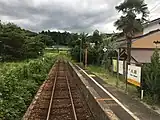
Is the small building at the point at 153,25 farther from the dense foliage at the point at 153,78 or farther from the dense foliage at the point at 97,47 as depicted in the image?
the dense foliage at the point at 153,78

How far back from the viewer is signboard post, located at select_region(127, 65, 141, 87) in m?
13.8

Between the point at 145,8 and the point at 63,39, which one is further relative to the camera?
the point at 63,39

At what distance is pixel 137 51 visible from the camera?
Result: 96.9 ft

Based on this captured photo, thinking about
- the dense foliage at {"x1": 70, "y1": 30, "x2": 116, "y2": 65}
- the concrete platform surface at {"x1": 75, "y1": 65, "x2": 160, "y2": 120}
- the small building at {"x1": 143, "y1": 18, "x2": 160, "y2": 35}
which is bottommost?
the concrete platform surface at {"x1": 75, "y1": 65, "x2": 160, "y2": 120}

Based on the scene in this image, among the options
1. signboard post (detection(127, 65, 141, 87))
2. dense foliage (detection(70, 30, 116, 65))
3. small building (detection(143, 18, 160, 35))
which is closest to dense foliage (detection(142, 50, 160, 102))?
signboard post (detection(127, 65, 141, 87))

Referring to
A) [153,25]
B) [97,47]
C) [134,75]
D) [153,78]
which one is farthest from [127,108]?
[97,47]

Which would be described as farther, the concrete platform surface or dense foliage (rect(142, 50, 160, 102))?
dense foliage (rect(142, 50, 160, 102))

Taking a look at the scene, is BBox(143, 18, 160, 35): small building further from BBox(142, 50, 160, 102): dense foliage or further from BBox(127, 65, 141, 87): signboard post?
BBox(142, 50, 160, 102): dense foliage

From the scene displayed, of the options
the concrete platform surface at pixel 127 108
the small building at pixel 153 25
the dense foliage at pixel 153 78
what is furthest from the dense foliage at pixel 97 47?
the dense foliage at pixel 153 78

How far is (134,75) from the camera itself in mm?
14547

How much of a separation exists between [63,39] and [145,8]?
412ft

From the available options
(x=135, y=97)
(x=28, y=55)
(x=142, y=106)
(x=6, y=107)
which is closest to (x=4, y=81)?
(x=6, y=107)

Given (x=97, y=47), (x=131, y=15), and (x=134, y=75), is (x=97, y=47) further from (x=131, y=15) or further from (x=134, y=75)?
(x=134, y=75)

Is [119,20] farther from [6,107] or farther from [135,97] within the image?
[6,107]
